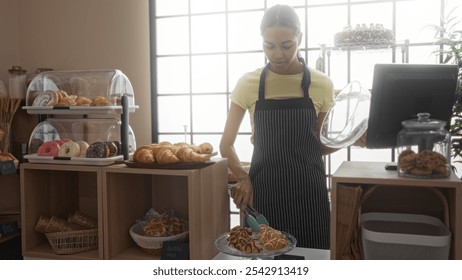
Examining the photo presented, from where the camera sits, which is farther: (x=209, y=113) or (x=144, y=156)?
(x=209, y=113)

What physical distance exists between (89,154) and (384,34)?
2.23m

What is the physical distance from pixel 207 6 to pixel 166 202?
2.70m

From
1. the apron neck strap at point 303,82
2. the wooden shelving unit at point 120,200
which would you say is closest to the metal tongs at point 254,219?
the wooden shelving unit at point 120,200

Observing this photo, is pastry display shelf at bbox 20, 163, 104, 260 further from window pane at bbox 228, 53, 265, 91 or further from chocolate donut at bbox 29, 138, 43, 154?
window pane at bbox 228, 53, 265, 91

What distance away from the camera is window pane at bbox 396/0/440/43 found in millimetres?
3570

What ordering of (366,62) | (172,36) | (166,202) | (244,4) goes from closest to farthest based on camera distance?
(166,202) < (366,62) < (244,4) < (172,36)

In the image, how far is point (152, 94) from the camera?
417cm

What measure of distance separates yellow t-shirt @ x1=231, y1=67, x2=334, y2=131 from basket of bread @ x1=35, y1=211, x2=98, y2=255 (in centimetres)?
78

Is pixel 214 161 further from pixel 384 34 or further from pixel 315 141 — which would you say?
pixel 384 34

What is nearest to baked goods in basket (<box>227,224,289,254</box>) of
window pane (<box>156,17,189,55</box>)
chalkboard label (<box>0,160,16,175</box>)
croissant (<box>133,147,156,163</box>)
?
croissant (<box>133,147,156,163</box>)

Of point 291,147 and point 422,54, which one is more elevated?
point 422,54

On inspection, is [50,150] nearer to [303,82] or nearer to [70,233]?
[70,233]

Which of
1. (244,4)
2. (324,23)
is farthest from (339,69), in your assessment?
(244,4)

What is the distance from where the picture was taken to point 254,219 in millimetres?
1487
